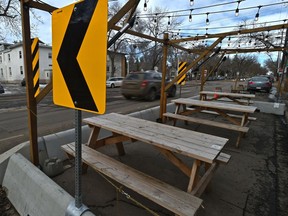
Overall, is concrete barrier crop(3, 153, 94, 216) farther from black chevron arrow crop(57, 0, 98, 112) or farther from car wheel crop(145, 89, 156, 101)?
car wheel crop(145, 89, 156, 101)

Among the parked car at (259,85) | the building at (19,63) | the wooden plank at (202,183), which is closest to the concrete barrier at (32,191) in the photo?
the wooden plank at (202,183)

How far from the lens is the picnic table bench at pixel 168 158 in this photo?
174 centimetres

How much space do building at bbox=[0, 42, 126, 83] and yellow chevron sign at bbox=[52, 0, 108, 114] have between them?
29.6 metres

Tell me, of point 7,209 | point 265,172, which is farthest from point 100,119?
point 265,172

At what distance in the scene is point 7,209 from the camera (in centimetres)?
214

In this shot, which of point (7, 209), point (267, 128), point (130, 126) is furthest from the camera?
point (267, 128)

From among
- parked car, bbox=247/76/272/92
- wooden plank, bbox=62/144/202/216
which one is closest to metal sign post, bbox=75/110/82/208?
wooden plank, bbox=62/144/202/216

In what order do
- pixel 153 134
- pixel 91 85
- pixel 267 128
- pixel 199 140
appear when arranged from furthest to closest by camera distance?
pixel 267 128 → pixel 153 134 → pixel 199 140 → pixel 91 85

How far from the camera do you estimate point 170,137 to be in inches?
93.6

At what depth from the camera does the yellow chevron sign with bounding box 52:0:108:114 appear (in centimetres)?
102

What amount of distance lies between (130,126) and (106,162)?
663mm

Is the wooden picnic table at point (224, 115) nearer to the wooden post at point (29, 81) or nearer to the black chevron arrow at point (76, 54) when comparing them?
the wooden post at point (29, 81)

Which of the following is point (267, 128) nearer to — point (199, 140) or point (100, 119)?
point (199, 140)

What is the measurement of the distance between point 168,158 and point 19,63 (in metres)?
37.8
